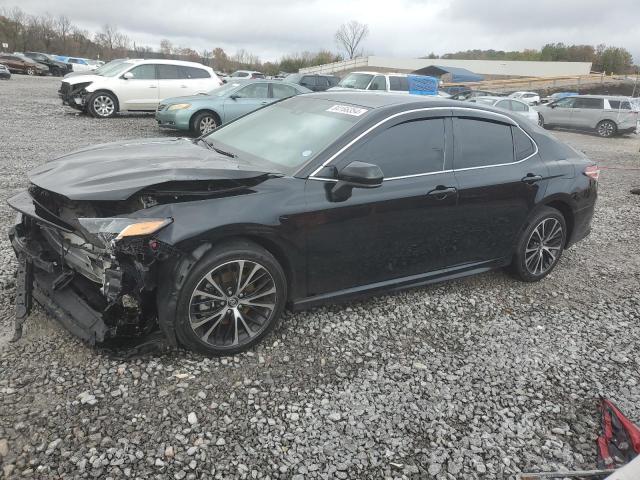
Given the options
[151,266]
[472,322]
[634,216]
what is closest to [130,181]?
[151,266]

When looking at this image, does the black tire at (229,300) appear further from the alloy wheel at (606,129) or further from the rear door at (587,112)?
the alloy wheel at (606,129)

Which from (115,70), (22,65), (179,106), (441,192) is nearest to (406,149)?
(441,192)

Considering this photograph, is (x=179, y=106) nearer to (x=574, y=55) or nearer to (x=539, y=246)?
(x=539, y=246)

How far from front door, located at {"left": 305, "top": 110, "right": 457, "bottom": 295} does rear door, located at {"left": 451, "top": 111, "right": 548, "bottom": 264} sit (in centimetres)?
16

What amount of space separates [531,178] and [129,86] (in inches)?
492

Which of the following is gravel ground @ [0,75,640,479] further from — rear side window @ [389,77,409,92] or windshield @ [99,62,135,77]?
rear side window @ [389,77,409,92]

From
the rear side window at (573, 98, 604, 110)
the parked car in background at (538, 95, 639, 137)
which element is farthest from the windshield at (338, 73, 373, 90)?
the rear side window at (573, 98, 604, 110)

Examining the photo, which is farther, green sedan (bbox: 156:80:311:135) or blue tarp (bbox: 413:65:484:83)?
blue tarp (bbox: 413:65:484:83)

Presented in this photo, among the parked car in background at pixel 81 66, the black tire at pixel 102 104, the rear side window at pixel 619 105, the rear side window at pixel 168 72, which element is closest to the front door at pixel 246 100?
the rear side window at pixel 168 72

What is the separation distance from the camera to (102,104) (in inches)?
538

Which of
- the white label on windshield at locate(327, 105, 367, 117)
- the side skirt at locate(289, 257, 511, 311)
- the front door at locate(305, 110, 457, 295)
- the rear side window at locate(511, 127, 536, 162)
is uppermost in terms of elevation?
the white label on windshield at locate(327, 105, 367, 117)

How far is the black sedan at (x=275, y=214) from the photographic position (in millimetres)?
2826

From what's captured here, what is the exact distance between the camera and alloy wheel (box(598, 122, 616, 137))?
66.8 feet

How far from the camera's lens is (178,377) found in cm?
289
